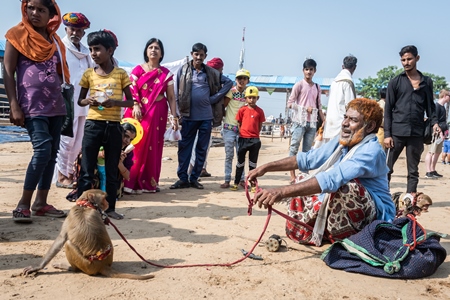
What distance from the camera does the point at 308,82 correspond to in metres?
6.95

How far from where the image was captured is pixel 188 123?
20.5 feet

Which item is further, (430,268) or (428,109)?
(428,109)

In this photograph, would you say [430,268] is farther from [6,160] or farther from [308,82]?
[6,160]

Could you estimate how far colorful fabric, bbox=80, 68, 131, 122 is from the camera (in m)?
4.12

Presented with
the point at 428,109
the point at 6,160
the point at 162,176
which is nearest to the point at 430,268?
the point at 428,109

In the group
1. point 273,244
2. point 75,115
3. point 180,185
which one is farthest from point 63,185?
point 273,244

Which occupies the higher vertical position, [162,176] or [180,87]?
[180,87]

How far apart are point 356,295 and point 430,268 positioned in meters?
0.74

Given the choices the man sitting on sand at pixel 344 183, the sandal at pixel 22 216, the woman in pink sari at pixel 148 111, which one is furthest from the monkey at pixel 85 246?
the woman in pink sari at pixel 148 111

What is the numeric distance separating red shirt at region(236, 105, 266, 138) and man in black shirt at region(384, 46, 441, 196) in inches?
73.9

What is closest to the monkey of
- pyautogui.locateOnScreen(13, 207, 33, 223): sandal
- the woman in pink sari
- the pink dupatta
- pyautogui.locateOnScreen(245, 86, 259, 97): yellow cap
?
pyautogui.locateOnScreen(13, 207, 33, 223): sandal

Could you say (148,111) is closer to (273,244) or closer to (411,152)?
(273,244)

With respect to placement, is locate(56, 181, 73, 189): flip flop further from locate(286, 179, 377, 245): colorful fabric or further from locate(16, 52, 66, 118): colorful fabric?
locate(286, 179, 377, 245): colorful fabric

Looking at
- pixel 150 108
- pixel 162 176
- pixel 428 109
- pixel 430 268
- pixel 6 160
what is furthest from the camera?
pixel 6 160
